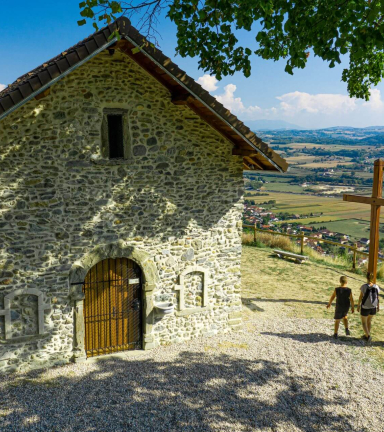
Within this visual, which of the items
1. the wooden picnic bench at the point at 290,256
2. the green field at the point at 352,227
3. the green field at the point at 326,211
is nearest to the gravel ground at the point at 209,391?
the wooden picnic bench at the point at 290,256

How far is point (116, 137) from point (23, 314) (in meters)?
3.86

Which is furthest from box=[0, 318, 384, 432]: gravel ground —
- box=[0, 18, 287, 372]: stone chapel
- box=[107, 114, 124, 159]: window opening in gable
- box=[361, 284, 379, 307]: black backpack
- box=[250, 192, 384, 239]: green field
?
box=[250, 192, 384, 239]: green field

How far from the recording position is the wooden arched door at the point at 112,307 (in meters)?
8.14

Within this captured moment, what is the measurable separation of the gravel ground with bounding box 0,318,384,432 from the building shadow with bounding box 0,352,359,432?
0.05 feet

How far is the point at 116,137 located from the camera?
7836mm

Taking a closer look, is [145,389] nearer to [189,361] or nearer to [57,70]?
[189,361]

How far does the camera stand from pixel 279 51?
24.7 feet

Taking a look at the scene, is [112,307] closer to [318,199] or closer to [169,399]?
[169,399]

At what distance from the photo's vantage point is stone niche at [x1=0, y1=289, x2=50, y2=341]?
23.9 feet

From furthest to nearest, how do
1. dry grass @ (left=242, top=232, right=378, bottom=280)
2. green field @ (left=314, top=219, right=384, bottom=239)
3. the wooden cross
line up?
green field @ (left=314, top=219, right=384, bottom=239) → dry grass @ (left=242, top=232, right=378, bottom=280) → the wooden cross

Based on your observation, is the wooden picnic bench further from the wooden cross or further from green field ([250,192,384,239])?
green field ([250,192,384,239])

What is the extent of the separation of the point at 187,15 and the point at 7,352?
702cm

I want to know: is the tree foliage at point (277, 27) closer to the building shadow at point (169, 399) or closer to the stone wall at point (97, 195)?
the stone wall at point (97, 195)

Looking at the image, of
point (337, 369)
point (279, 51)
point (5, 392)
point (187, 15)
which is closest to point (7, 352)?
point (5, 392)
